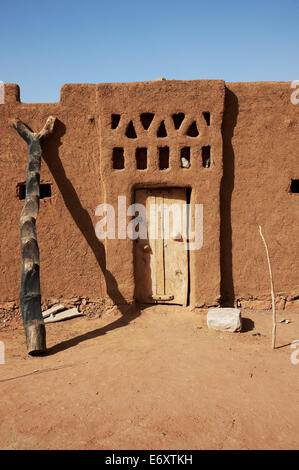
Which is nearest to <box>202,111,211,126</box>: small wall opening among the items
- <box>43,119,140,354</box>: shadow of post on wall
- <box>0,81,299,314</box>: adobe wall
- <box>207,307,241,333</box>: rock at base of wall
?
<box>0,81,299,314</box>: adobe wall

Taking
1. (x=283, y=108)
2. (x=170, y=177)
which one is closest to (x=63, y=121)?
(x=170, y=177)

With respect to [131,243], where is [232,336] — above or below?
below

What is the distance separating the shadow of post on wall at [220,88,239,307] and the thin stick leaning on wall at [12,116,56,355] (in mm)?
2947

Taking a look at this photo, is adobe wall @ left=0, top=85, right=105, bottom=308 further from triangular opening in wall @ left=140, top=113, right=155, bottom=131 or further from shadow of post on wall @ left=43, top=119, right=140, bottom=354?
triangular opening in wall @ left=140, top=113, right=155, bottom=131

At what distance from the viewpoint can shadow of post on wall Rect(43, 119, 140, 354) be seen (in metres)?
6.07

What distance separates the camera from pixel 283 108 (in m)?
6.10

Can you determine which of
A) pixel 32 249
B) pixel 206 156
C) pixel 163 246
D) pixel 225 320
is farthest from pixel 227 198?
pixel 32 249

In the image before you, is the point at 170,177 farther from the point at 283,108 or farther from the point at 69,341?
the point at 69,341

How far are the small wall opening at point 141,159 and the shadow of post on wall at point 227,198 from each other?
1375 millimetres

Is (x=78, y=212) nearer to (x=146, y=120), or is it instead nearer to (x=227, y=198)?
(x=146, y=120)

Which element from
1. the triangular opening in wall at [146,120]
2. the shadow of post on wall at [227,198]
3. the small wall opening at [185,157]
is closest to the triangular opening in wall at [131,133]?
the triangular opening in wall at [146,120]

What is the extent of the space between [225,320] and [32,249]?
3.04 m
